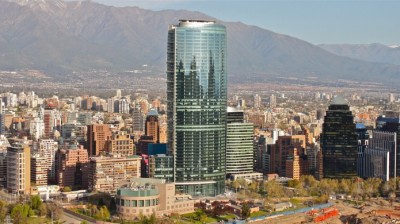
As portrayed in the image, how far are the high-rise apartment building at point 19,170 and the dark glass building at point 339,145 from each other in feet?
45.1

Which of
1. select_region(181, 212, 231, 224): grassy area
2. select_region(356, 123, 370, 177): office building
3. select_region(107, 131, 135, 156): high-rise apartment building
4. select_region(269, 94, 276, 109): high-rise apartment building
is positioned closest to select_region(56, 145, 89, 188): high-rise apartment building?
select_region(107, 131, 135, 156): high-rise apartment building

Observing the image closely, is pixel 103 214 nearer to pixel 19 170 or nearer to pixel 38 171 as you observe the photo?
pixel 19 170

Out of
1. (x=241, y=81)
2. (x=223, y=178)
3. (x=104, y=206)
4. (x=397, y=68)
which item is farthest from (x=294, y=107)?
(x=397, y=68)

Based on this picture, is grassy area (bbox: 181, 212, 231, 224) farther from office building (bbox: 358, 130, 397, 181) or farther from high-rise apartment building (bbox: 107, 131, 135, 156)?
office building (bbox: 358, 130, 397, 181)

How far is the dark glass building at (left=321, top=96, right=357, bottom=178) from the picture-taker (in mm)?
38438

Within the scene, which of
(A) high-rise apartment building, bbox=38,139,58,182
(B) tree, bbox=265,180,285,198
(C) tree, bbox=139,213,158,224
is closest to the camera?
(C) tree, bbox=139,213,158,224

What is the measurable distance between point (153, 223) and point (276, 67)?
10573 cm

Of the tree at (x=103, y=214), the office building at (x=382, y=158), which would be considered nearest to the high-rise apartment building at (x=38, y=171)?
the tree at (x=103, y=214)

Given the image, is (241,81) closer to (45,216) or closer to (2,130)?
(2,130)

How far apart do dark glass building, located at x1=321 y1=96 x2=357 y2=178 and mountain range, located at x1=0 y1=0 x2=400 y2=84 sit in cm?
6700

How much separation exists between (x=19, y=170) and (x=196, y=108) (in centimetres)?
758

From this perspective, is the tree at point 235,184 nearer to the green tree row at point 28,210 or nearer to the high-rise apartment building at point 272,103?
the green tree row at point 28,210

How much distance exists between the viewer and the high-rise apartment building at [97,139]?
40906 mm

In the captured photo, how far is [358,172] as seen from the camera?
39719 millimetres
